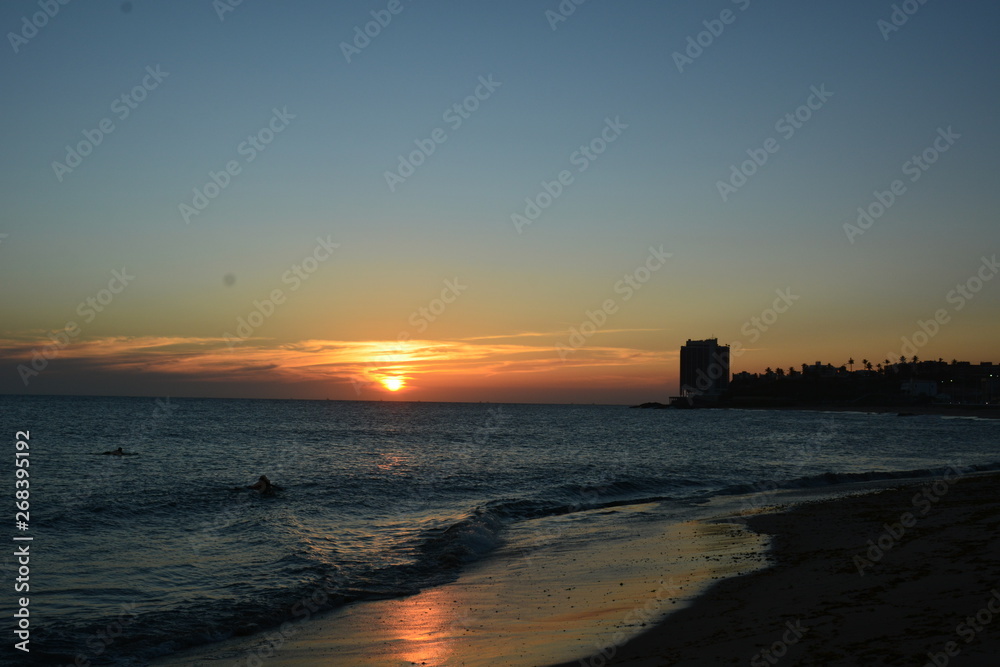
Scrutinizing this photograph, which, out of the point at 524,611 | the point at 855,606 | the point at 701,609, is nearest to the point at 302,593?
the point at 524,611

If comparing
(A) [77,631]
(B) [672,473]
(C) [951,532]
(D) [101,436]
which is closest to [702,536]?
(C) [951,532]

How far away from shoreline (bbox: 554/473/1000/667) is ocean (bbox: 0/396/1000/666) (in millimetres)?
6864

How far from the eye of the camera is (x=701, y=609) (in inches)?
468

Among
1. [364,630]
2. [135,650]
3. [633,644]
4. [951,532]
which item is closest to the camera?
[633,644]

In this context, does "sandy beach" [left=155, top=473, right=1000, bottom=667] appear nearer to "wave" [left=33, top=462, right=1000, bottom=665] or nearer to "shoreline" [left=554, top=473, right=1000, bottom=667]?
"shoreline" [left=554, top=473, right=1000, bottom=667]

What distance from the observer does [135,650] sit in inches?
448

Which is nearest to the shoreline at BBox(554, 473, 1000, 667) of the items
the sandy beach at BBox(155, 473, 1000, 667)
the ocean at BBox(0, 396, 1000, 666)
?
the sandy beach at BBox(155, 473, 1000, 667)

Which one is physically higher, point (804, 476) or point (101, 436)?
point (101, 436)

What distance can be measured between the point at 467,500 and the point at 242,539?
11.8 m

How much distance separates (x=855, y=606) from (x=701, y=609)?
247 cm

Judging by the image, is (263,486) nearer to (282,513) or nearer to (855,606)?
Answer: (282,513)

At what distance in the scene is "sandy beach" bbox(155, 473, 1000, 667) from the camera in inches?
355

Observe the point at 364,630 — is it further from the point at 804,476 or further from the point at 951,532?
the point at 804,476

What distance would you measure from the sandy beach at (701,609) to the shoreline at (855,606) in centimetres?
4
